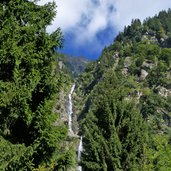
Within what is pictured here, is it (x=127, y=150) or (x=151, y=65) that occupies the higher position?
(x=151, y=65)

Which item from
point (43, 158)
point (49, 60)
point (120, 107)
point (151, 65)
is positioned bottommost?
point (43, 158)

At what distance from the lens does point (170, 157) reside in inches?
1468

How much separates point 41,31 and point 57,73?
1.61 meters

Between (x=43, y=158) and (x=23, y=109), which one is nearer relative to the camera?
(x=23, y=109)

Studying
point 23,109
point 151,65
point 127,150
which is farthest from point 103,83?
point 151,65

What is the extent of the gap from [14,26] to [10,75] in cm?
161

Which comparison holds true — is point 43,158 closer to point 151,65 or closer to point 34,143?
point 34,143

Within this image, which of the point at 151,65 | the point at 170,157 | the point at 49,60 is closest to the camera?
the point at 49,60

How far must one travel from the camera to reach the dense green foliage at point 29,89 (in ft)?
43.2

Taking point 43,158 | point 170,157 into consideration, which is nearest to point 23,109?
point 43,158

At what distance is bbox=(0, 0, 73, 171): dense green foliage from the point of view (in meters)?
13.2

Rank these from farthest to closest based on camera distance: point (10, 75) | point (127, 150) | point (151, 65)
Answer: point (151, 65) < point (127, 150) < point (10, 75)

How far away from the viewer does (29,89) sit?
13430 mm

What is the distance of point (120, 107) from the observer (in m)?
25.3
